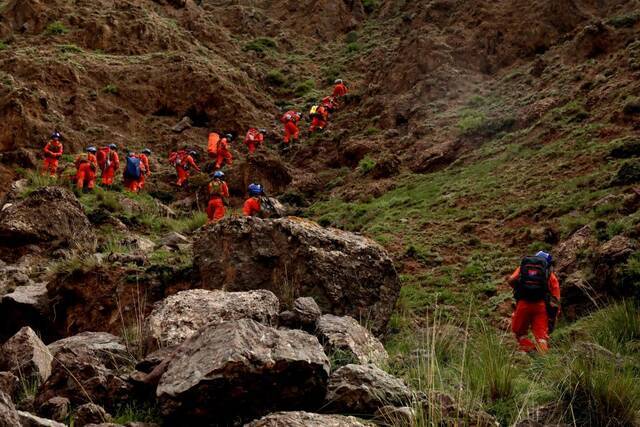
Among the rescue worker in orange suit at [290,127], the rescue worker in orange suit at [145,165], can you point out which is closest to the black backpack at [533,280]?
the rescue worker in orange suit at [145,165]

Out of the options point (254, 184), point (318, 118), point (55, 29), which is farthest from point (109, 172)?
point (55, 29)

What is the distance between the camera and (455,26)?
26578 millimetres

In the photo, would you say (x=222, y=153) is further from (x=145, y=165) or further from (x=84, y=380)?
(x=84, y=380)

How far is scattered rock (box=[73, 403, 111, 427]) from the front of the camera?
3.82 meters

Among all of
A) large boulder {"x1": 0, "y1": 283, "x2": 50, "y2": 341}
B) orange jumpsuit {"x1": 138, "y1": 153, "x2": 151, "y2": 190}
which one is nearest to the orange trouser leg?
large boulder {"x1": 0, "y1": 283, "x2": 50, "y2": 341}

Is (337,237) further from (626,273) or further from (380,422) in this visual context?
(380,422)

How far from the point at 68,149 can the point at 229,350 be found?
20.8m

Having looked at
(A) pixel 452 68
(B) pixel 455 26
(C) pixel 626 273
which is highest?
(B) pixel 455 26

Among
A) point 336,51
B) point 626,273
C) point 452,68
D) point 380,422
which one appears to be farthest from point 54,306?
point 336,51

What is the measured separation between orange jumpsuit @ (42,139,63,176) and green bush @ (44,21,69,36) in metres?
11.1

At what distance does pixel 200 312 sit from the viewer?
5.78 m

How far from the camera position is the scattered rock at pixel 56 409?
13.0ft

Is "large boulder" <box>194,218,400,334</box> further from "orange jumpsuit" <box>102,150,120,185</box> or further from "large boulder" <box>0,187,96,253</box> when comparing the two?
"orange jumpsuit" <box>102,150,120,185</box>

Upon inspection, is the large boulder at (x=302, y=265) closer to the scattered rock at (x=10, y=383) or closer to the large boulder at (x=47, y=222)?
the scattered rock at (x=10, y=383)
